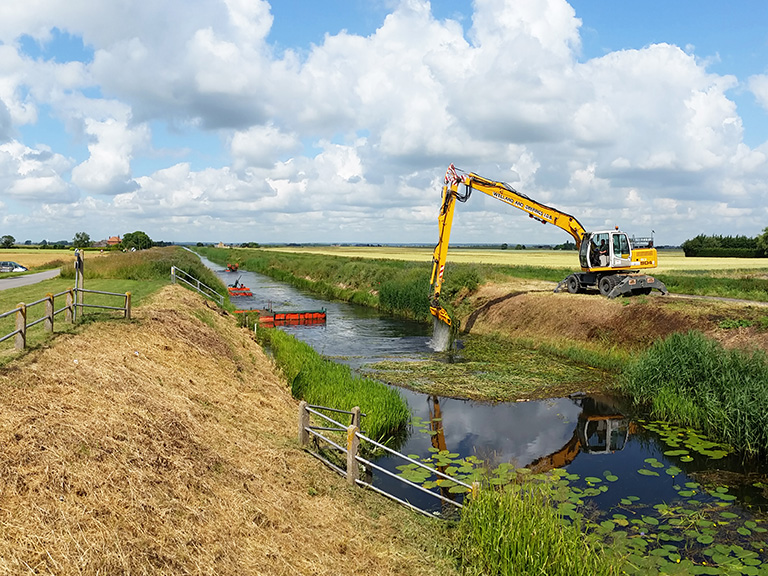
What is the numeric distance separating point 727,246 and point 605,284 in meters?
76.9

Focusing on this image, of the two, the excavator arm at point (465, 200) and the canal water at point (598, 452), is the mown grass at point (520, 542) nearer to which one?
the canal water at point (598, 452)

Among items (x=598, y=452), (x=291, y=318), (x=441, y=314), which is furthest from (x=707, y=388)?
(x=291, y=318)

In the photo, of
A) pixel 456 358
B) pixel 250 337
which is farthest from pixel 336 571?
pixel 250 337

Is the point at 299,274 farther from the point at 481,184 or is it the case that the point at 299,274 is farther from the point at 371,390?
the point at 371,390

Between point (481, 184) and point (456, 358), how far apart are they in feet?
Answer: 29.9

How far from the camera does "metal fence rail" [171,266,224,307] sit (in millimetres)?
32250

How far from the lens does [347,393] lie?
1597 centimetres

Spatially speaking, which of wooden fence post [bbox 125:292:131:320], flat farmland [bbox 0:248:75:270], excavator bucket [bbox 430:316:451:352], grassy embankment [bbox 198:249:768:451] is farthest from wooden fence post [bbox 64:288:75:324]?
flat farmland [bbox 0:248:75:270]

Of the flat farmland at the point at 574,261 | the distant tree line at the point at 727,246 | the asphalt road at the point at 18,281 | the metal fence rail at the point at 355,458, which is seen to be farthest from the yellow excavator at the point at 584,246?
the distant tree line at the point at 727,246

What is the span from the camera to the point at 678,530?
1019 cm

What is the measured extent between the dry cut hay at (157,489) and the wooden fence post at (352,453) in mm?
243

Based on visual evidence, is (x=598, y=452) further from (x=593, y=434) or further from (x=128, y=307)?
(x=128, y=307)

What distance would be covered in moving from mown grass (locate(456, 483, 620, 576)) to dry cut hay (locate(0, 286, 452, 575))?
0.66 meters

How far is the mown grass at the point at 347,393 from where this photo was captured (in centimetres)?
1491
